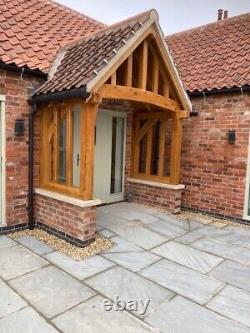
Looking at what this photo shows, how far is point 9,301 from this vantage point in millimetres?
3193

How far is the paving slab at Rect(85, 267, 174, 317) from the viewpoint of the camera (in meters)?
3.36

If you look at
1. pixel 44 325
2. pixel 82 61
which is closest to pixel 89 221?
pixel 44 325

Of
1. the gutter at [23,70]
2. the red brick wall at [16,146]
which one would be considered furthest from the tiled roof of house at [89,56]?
the red brick wall at [16,146]

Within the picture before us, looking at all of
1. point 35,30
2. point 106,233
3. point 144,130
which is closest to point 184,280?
point 106,233

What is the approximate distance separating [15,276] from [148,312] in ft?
6.01

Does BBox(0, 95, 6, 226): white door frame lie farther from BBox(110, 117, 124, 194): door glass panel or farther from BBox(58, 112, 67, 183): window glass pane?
BBox(110, 117, 124, 194): door glass panel

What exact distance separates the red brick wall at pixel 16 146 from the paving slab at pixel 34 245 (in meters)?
0.50

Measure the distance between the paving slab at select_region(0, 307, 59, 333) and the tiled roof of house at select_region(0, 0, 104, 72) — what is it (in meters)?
3.93

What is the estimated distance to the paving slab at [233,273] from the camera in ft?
12.4

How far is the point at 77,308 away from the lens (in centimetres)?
311

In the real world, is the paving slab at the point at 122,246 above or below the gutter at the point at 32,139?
below

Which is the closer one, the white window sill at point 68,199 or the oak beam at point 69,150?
the white window sill at point 68,199

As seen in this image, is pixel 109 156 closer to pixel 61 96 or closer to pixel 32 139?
pixel 32 139

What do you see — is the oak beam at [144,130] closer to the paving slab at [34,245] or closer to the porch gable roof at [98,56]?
the porch gable roof at [98,56]
